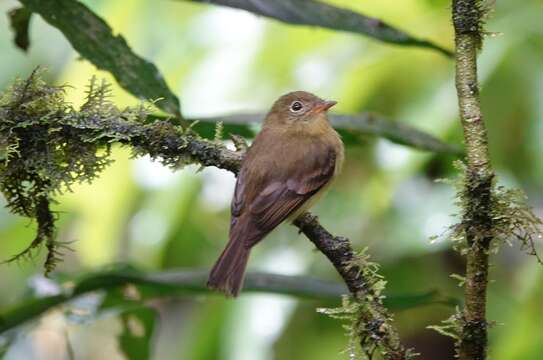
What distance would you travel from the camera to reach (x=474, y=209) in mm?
1642

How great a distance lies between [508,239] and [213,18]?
282 centimetres

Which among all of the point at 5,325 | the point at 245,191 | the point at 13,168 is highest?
the point at 245,191

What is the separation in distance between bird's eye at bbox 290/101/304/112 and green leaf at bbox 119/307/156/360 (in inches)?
43.2

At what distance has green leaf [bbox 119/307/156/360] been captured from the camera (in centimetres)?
277

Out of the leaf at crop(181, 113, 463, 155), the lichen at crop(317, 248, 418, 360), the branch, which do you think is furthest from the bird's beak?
the lichen at crop(317, 248, 418, 360)

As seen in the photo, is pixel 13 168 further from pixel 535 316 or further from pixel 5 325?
pixel 535 316

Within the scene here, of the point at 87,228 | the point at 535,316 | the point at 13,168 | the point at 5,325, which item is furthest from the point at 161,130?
the point at 87,228

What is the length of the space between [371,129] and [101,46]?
28.8 inches

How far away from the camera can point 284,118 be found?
3.71 m

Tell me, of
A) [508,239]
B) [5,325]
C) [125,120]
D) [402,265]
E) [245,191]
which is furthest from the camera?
[402,265]

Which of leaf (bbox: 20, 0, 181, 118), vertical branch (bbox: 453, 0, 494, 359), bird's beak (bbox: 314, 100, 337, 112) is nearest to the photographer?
vertical branch (bbox: 453, 0, 494, 359)

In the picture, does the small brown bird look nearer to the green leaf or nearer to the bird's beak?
the bird's beak

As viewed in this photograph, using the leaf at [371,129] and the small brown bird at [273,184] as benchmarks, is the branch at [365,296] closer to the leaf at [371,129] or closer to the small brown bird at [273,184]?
the small brown bird at [273,184]

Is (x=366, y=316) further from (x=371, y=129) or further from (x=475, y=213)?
(x=371, y=129)
